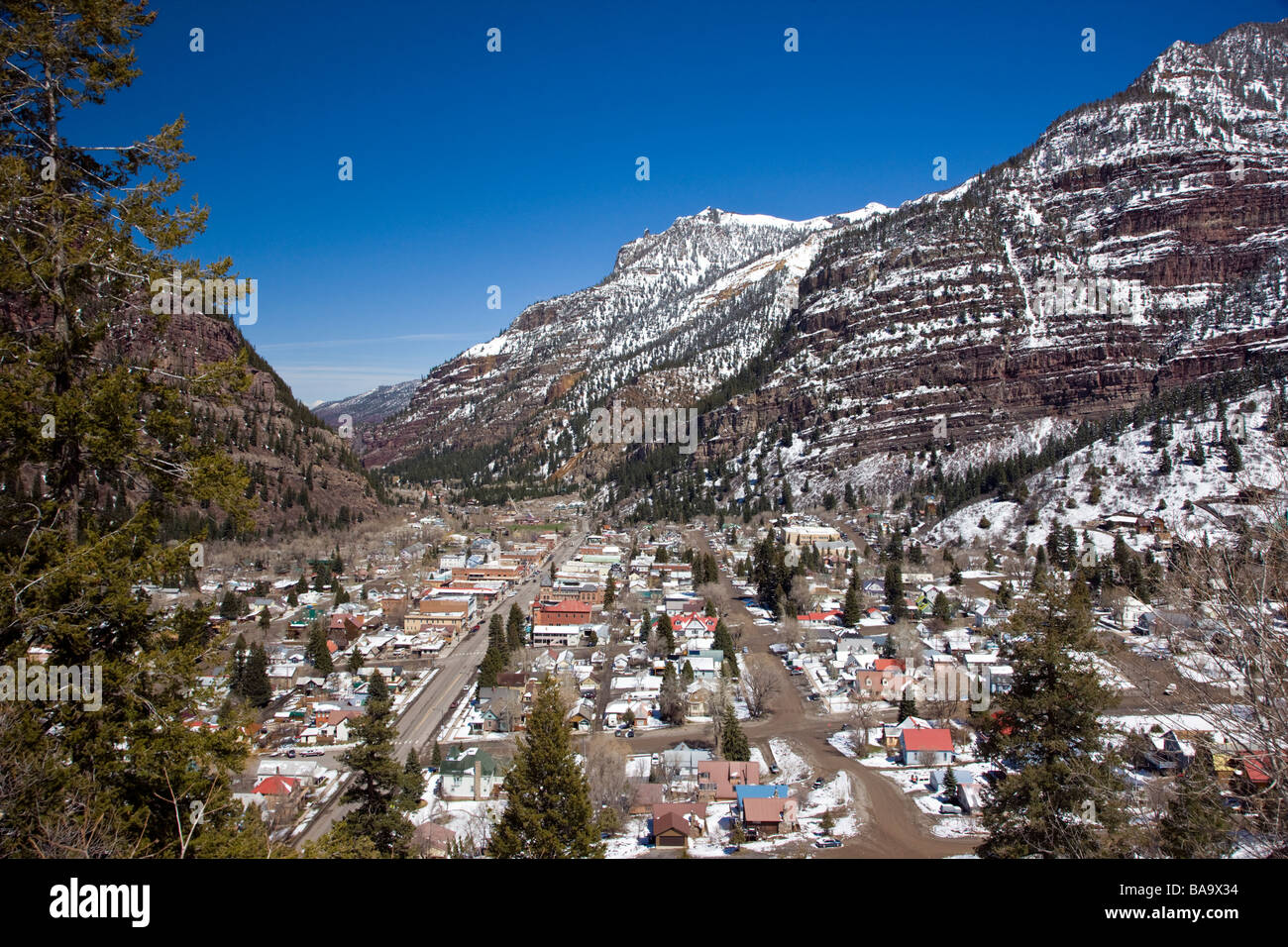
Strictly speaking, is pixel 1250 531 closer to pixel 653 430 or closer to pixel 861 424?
pixel 861 424

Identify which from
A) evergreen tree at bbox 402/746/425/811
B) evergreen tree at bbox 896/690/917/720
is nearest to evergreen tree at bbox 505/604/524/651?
evergreen tree at bbox 402/746/425/811

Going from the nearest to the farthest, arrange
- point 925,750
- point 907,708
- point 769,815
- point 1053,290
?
point 769,815
point 925,750
point 907,708
point 1053,290

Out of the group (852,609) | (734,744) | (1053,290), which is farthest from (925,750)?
(1053,290)

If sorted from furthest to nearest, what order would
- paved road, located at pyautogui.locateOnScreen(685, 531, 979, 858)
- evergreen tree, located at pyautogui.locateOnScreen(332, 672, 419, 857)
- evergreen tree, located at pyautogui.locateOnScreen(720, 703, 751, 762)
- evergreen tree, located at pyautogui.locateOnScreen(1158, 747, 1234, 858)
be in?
evergreen tree, located at pyautogui.locateOnScreen(720, 703, 751, 762) → paved road, located at pyautogui.locateOnScreen(685, 531, 979, 858) → evergreen tree, located at pyautogui.locateOnScreen(332, 672, 419, 857) → evergreen tree, located at pyautogui.locateOnScreen(1158, 747, 1234, 858)

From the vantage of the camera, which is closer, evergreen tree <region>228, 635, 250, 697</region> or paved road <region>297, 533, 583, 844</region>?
paved road <region>297, 533, 583, 844</region>

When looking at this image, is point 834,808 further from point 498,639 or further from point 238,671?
point 238,671

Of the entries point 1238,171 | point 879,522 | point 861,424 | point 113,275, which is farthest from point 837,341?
point 113,275

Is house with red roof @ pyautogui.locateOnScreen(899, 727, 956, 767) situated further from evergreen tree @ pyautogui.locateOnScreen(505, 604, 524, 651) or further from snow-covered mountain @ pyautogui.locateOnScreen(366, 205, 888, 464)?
snow-covered mountain @ pyautogui.locateOnScreen(366, 205, 888, 464)
